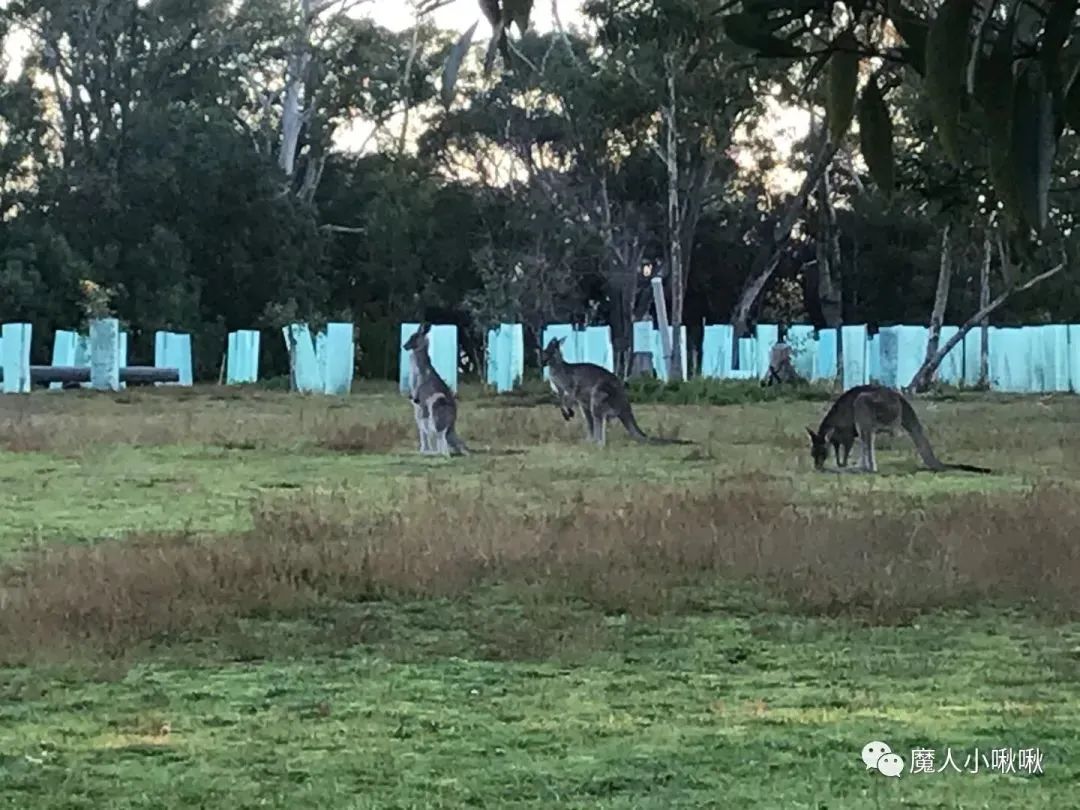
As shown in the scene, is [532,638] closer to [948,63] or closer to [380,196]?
[948,63]

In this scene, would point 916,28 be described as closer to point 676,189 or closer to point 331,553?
point 331,553

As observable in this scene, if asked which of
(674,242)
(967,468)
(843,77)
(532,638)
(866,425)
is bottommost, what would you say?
(532,638)

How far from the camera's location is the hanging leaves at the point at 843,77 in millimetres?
1955

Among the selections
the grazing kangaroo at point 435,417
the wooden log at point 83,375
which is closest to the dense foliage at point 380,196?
the wooden log at point 83,375

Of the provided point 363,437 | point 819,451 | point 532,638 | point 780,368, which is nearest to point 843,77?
point 532,638

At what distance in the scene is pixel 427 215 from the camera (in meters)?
34.4

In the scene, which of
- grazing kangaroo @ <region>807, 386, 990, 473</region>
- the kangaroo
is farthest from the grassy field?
the kangaroo

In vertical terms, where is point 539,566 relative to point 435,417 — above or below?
below

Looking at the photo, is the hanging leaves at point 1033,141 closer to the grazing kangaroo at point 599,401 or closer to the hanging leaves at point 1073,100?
the hanging leaves at point 1073,100

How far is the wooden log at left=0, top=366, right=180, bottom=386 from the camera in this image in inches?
932

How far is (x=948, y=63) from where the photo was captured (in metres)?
1.64

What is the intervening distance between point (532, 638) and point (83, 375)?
64.5ft

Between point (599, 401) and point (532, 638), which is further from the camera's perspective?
point (599, 401)

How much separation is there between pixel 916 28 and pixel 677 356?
2357 cm
